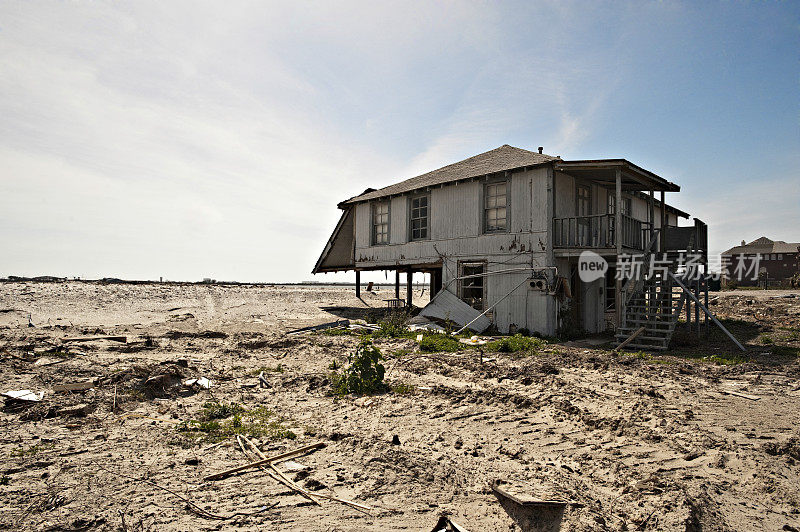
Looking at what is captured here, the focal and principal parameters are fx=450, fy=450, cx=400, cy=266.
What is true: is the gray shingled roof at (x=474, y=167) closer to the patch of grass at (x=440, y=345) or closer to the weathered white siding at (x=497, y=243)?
the weathered white siding at (x=497, y=243)

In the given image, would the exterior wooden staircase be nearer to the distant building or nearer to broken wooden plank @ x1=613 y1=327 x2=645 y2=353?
broken wooden plank @ x1=613 y1=327 x2=645 y2=353

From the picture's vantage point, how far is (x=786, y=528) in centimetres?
358

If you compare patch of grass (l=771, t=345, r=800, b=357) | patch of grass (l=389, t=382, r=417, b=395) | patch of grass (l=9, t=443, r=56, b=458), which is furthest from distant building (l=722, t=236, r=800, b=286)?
patch of grass (l=9, t=443, r=56, b=458)

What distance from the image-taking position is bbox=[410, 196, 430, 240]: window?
19389 mm

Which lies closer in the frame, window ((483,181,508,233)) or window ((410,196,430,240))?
window ((483,181,508,233))

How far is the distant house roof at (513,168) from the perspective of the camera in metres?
13.8

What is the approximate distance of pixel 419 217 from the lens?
64.6 feet

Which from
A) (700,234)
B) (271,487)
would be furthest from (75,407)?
(700,234)

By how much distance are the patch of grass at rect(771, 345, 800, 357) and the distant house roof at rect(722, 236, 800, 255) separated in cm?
6302

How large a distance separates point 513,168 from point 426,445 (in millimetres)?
11994

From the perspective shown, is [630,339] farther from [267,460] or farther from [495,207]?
[267,460]

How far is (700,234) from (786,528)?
49.9ft

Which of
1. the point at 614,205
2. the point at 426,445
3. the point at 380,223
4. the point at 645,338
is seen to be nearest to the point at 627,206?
the point at 614,205

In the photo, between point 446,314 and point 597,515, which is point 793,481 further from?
point 446,314
